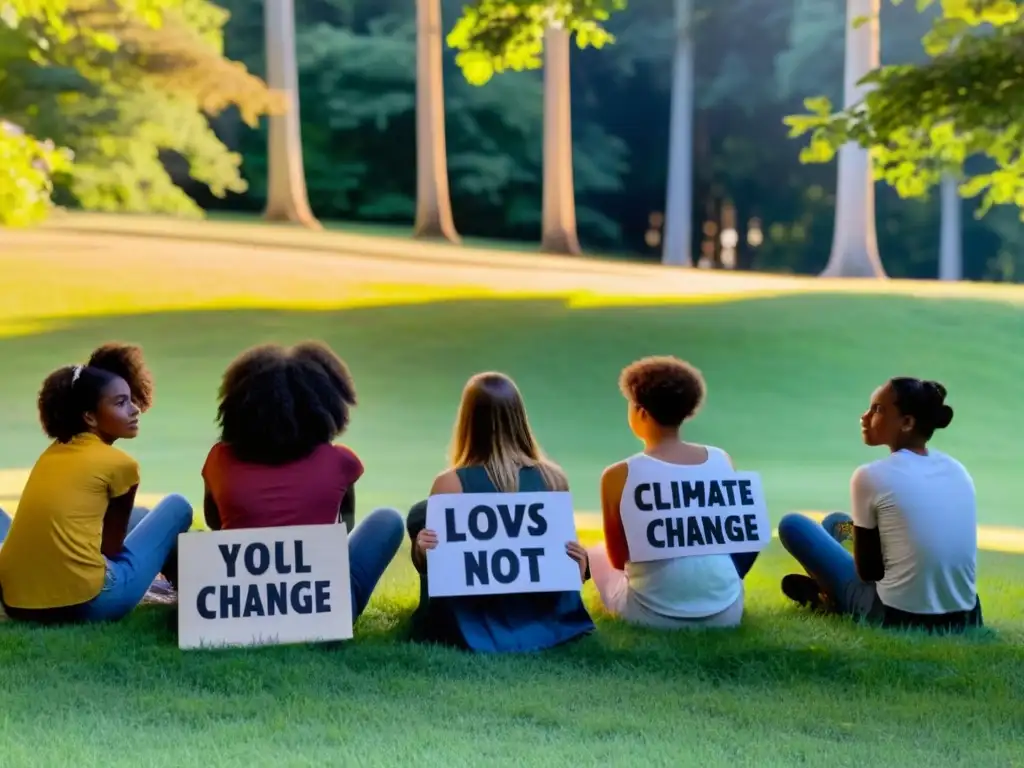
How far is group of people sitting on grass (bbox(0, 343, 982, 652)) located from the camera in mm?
4145

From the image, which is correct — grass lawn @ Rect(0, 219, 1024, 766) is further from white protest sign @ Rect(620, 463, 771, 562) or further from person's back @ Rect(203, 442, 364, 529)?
person's back @ Rect(203, 442, 364, 529)

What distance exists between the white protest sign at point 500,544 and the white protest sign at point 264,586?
31 cm

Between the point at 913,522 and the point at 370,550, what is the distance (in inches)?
72.7

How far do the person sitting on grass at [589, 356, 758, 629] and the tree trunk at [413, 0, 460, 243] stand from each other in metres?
12.7

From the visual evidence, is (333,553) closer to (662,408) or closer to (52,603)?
(52,603)

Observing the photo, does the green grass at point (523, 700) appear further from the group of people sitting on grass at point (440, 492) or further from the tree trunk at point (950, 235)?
the tree trunk at point (950, 235)

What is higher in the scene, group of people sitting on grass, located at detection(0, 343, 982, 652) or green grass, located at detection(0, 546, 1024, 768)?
group of people sitting on grass, located at detection(0, 343, 982, 652)

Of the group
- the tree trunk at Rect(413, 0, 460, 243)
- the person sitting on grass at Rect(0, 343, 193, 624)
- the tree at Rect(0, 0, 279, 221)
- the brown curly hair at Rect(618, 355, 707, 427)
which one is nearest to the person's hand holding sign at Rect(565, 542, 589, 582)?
the brown curly hair at Rect(618, 355, 707, 427)

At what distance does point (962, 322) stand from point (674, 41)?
28.4ft

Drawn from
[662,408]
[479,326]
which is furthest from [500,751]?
[479,326]

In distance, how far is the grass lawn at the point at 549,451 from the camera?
128 inches

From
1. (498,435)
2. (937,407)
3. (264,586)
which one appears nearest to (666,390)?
(498,435)

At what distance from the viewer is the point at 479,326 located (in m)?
13.7

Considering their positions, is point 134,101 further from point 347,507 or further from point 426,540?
point 426,540
